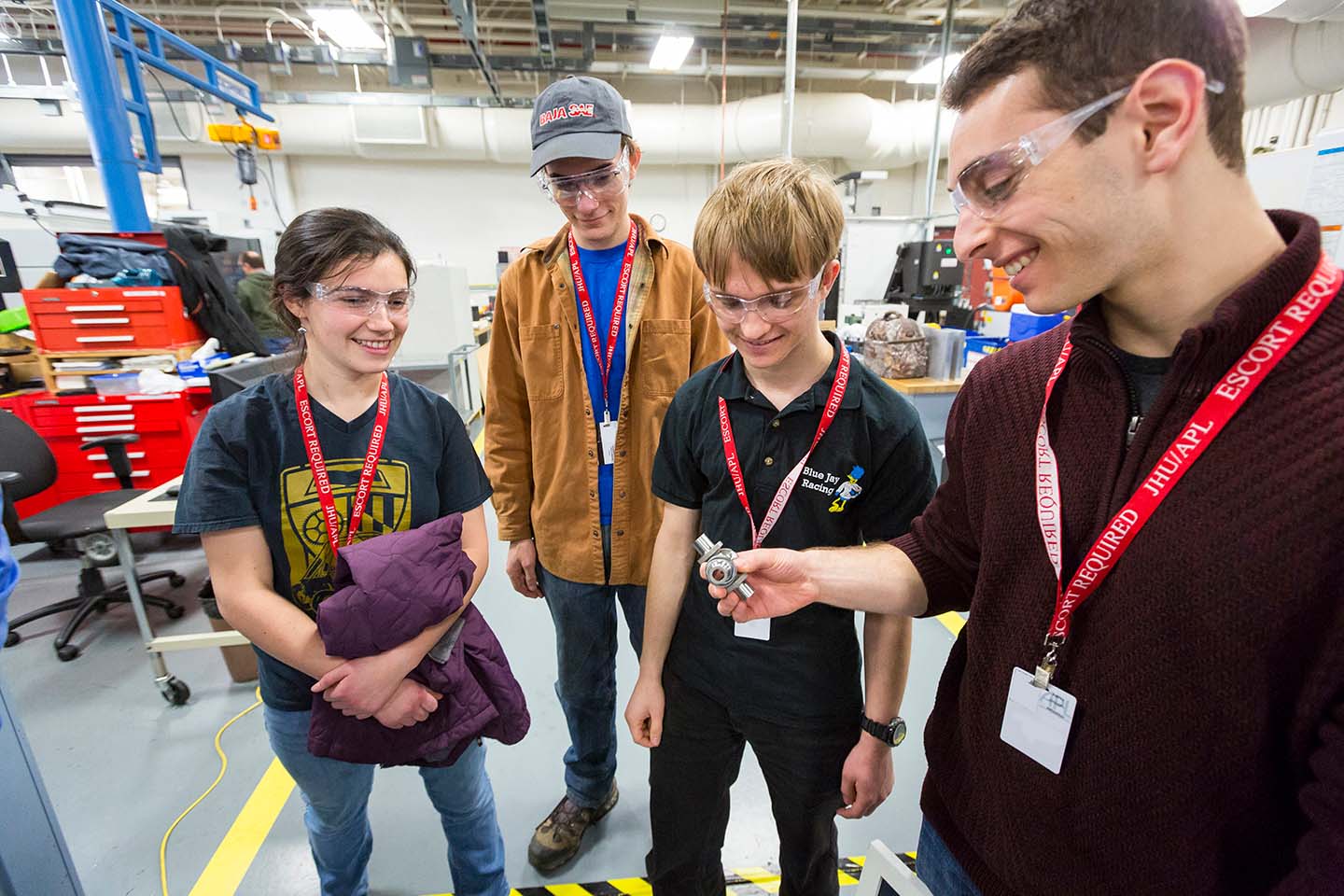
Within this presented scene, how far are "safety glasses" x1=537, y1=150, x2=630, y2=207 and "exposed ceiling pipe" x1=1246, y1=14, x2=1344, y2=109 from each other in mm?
5017

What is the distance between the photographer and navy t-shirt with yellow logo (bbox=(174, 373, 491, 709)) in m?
1.07

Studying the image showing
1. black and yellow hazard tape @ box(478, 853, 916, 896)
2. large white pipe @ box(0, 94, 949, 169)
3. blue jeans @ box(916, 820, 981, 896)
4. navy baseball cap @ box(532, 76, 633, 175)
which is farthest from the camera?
large white pipe @ box(0, 94, 949, 169)

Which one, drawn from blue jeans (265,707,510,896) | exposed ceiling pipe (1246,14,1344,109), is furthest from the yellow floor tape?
exposed ceiling pipe (1246,14,1344,109)

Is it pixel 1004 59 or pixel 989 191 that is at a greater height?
pixel 1004 59

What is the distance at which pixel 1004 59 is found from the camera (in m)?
0.61

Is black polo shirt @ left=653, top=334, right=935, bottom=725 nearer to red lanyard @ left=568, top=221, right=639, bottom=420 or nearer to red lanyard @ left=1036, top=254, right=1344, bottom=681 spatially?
red lanyard @ left=1036, top=254, right=1344, bottom=681

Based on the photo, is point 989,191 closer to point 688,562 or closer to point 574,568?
point 688,562

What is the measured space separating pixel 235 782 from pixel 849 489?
7.45 feet

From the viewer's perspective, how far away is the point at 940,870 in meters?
0.90

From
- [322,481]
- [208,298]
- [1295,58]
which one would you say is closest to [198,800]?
[322,481]

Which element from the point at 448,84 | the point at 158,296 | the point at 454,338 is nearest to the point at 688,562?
the point at 158,296

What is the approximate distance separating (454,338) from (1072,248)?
18.1 ft

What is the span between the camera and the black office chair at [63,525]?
264 cm

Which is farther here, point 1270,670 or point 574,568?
point 574,568
